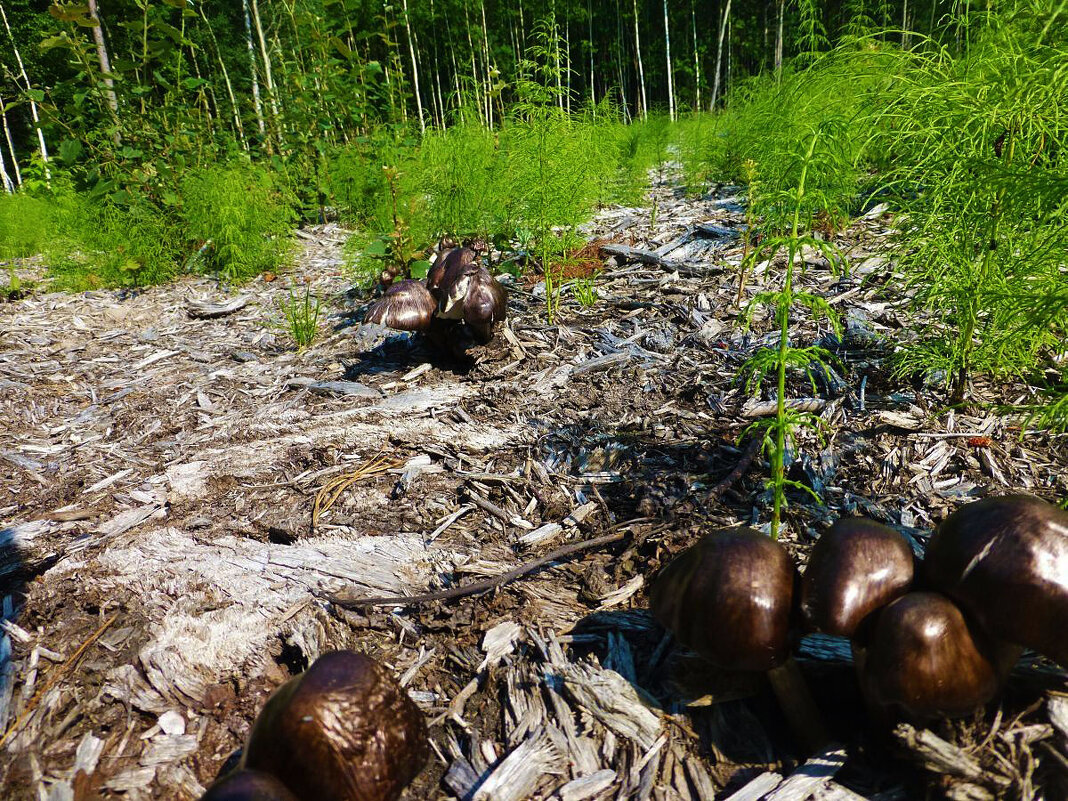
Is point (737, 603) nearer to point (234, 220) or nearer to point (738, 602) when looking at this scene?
point (738, 602)

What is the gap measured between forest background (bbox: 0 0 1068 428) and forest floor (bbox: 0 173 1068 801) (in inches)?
24.2

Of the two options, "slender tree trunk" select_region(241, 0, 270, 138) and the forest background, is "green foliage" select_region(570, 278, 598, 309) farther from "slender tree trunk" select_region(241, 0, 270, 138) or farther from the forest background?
"slender tree trunk" select_region(241, 0, 270, 138)

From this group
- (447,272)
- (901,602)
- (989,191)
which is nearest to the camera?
(901,602)

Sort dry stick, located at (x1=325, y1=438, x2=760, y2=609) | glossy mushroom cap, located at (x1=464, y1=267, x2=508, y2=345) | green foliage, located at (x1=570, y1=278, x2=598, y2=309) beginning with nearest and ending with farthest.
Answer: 1. dry stick, located at (x1=325, y1=438, x2=760, y2=609)
2. glossy mushroom cap, located at (x1=464, y1=267, x2=508, y2=345)
3. green foliage, located at (x1=570, y1=278, x2=598, y2=309)

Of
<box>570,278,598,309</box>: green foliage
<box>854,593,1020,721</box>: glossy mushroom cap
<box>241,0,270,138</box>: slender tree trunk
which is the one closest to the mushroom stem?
<box>854,593,1020,721</box>: glossy mushroom cap

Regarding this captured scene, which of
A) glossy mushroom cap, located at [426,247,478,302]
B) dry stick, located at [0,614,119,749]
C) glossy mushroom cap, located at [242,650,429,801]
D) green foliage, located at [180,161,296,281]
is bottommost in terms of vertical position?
dry stick, located at [0,614,119,749]

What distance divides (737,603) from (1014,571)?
533mm

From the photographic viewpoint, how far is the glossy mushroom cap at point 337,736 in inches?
48.2

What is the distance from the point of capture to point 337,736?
4.06ft

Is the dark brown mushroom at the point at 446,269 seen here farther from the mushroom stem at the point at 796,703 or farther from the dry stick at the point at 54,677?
the mushroom stem at the point at 796,703

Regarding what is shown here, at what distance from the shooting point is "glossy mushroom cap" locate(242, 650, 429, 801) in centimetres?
122

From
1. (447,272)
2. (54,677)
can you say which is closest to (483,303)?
(447,272)

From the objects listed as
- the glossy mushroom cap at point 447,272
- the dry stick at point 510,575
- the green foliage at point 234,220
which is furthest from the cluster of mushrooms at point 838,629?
the green foliage at point 234,220

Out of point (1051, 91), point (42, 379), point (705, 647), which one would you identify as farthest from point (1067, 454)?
point (42, 379)
